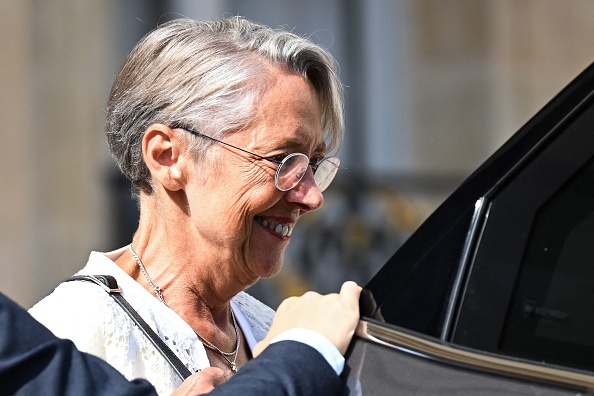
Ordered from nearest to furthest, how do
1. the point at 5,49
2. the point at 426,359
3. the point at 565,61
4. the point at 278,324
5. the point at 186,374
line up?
the point at 426,359
the point at 278,324
the point at 186,374
the point at 5,49
the point at 565,61

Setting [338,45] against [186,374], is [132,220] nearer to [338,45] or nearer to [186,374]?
[338,45]

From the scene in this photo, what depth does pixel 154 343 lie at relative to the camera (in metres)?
2.29

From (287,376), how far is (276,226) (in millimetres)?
872

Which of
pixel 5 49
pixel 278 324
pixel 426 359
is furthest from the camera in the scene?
pixel 5 49

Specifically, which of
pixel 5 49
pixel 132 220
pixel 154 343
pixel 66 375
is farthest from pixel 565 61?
pixel 66 375

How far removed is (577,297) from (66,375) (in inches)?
29.0

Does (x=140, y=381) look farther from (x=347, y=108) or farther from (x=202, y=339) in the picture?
(x=347, y=108)

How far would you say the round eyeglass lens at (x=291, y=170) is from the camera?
2.45 m

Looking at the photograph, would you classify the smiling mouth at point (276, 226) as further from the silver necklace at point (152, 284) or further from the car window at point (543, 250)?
the car window at point (543, 250)

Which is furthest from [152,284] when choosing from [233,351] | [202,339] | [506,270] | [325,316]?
[506,270]

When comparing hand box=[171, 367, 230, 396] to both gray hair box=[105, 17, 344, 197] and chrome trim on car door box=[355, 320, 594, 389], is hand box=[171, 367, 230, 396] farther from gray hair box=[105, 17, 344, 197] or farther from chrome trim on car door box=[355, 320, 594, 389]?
gray hair box=[105, 17, 344, 197]

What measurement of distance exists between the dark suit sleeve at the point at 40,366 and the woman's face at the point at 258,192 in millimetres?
757

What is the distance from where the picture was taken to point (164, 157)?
253cm

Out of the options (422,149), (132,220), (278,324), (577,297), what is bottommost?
(132,220)
